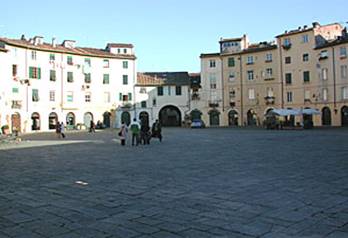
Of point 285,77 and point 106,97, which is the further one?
point 106,97

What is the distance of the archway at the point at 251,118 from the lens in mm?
59309

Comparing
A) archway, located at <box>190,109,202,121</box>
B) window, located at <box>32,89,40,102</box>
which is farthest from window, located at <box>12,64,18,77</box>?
archway, located at <box>190,109,202,121</box>

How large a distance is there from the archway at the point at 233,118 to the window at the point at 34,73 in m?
29.2

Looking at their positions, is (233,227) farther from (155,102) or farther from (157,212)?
(155,102)

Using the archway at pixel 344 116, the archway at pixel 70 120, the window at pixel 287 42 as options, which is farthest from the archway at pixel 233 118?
the archway at pixel 70 120

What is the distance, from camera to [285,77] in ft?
180

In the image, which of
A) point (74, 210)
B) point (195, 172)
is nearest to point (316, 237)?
point (74, 210)

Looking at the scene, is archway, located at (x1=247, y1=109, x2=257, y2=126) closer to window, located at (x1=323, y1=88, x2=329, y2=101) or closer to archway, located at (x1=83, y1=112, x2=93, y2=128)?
window, located at (x1=323, y1=88, x2=329, y2=101)

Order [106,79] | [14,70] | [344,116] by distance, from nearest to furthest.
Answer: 1. [344,116]
2. [14,70]
3. [106,79]

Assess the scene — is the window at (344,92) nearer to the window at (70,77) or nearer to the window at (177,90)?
the window at (177,90)

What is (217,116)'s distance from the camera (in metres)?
63.1

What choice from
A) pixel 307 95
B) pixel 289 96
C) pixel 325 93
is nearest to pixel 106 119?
pixel 289 96

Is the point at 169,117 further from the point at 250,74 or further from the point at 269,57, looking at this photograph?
the point at 269,57

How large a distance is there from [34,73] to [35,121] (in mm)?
6734
